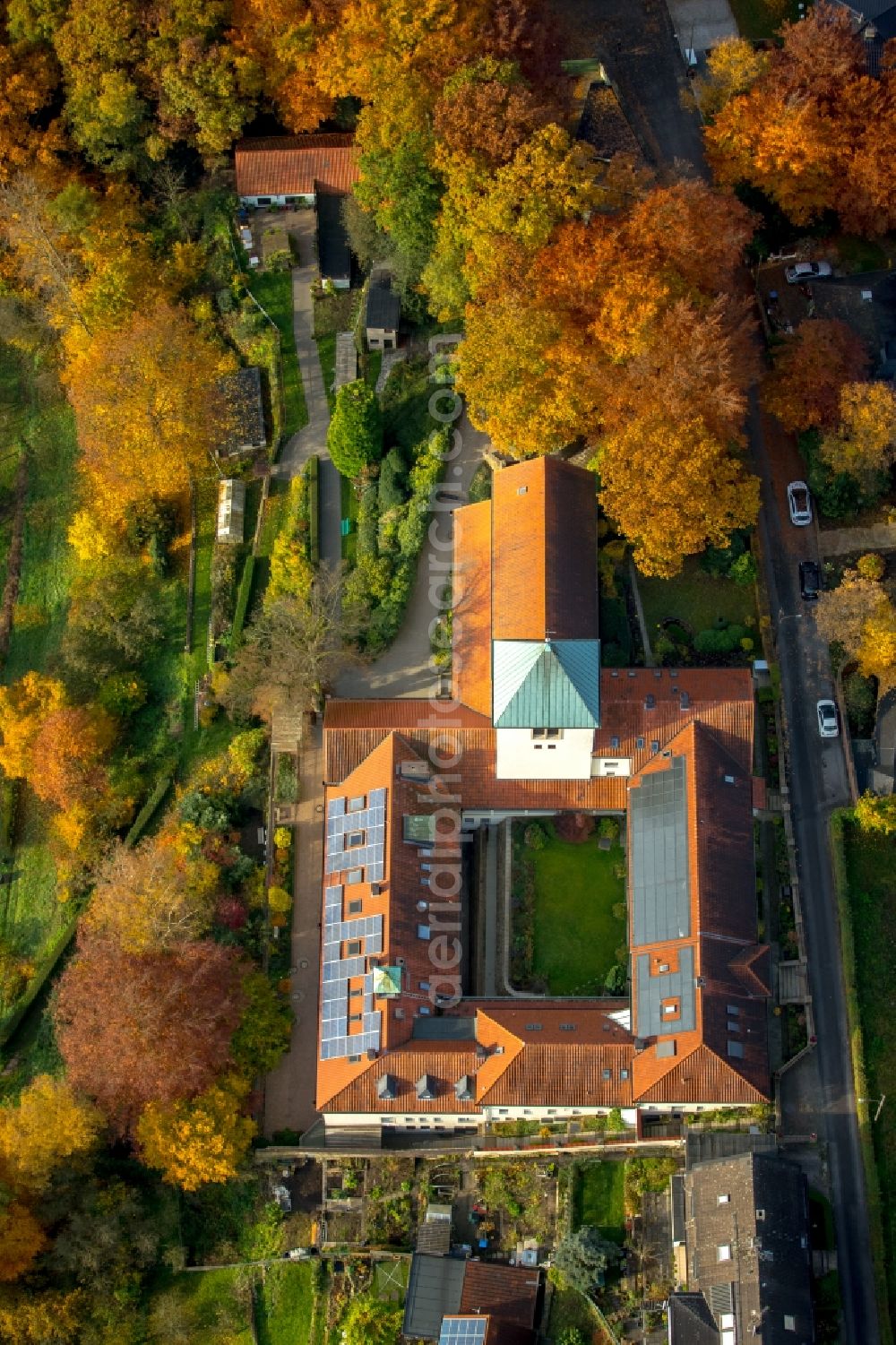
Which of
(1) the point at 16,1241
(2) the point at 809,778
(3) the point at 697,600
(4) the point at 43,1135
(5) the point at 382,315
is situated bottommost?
(1) the point at 16,1241

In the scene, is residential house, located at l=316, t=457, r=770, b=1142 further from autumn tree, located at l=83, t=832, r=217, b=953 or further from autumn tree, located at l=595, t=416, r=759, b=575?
autumn tree, located at l=83, t=832, r=217, b=953

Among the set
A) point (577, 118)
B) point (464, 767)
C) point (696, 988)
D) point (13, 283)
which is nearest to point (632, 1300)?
point (696, 988)

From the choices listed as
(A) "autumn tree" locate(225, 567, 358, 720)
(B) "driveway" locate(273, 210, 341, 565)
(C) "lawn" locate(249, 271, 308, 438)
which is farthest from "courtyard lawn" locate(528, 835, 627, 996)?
(C) "lawn" locate(249, 271, 308, 438)

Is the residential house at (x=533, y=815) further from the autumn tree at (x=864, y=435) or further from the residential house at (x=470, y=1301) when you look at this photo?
the autumn tree at (x=864, y=435)

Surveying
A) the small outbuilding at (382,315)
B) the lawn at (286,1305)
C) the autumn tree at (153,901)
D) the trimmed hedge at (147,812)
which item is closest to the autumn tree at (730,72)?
the small outbuilding at (382,315)

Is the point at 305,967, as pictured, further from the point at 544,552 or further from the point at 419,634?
the point at 544,552

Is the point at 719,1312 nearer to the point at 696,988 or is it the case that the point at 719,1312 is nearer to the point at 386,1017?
the point at 696,988

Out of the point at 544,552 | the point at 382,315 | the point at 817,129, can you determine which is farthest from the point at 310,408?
the point at 817,129
